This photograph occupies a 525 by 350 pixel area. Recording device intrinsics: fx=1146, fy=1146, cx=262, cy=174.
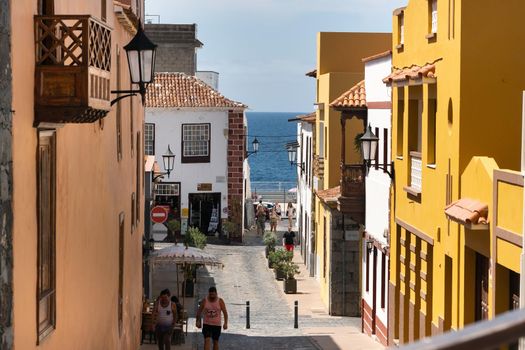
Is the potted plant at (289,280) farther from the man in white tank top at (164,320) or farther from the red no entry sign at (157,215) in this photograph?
the man in white tank top at (164,320)

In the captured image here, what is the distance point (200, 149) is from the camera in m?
51.4

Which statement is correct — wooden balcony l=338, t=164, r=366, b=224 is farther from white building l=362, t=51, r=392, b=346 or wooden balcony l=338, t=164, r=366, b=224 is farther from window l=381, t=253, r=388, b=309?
window l=381, t=253, r=388, b=309

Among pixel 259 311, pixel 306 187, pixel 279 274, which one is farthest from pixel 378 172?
pixel 306 187

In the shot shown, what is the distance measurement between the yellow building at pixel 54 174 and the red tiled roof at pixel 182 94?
35.3 m

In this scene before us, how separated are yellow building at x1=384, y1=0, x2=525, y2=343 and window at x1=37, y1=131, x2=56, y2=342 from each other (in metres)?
4.62

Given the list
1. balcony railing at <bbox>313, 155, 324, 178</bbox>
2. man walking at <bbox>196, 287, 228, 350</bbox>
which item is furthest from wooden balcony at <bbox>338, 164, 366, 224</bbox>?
balcony railing at <bbox>313, 155, 324, 178</bbox>

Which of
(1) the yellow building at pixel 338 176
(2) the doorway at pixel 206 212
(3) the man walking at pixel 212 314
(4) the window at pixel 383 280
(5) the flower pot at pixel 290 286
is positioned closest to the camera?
(3) the man walking at pixel 212 314

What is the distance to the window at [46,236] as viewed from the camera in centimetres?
945

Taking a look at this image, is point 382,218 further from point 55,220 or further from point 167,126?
point 167,126

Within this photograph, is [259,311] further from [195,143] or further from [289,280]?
[195,143]

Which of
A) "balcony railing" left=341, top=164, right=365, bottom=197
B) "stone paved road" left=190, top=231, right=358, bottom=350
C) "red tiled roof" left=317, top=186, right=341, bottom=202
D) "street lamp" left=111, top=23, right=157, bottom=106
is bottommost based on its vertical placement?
"stone paved road" left=190, top=231, right=358, bottom=350

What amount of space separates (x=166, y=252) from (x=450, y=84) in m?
14.0

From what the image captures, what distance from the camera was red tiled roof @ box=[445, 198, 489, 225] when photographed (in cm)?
1304

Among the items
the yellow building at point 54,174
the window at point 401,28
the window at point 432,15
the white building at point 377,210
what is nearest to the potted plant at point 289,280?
the white building at point 377,210
